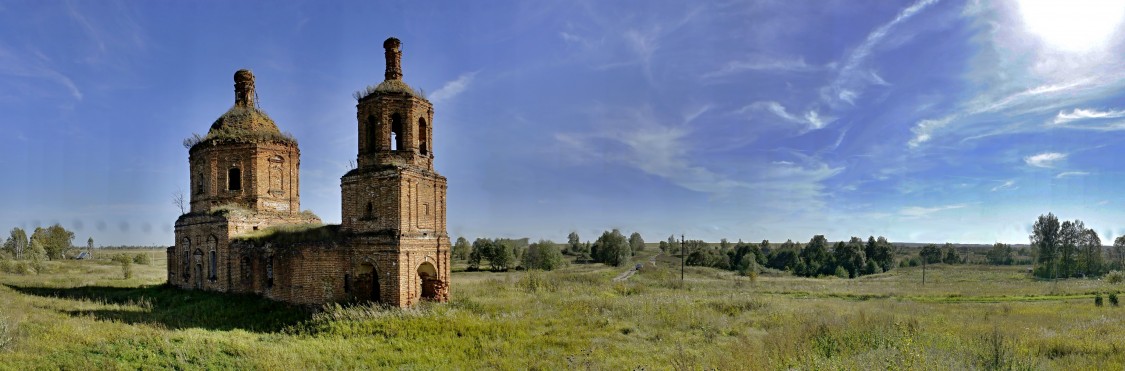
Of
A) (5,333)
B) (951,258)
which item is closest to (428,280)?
(5,333)

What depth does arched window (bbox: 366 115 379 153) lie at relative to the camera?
63.4ft

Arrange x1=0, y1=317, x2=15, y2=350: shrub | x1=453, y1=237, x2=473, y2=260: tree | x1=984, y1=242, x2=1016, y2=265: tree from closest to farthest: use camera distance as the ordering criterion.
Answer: x1=0, y1=317, x2=15, y2=350: shrub < x1=453, y1=237, x2=473, y2=260: tree < x1=984, y1=242, x2=1016, y2=265: tree

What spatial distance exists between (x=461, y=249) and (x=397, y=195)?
7119cm

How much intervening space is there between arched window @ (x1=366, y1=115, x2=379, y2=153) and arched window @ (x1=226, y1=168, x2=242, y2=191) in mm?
10661

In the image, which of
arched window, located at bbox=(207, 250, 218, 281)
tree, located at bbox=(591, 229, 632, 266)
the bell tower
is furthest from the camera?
tree, located at bbox=(591, 229, 632, 266)

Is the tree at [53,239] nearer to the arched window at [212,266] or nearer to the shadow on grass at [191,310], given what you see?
the shadow on grass at [191,310]

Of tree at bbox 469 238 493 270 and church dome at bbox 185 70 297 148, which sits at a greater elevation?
church dome at bbox 185 70 297 148

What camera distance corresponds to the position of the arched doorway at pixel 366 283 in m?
18.2

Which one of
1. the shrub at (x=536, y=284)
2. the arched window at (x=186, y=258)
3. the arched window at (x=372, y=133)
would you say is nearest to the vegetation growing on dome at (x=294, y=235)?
the arched window at (x=372, y=133)

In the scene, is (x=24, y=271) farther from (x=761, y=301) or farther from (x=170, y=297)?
(x=761, y=301)

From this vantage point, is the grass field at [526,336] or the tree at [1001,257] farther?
the tree at [1001,257]

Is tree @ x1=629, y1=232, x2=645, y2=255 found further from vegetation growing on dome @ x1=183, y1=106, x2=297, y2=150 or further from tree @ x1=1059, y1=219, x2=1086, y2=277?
vegetation growing on dome @ x1=183, y1=106, x2=297, y2=150

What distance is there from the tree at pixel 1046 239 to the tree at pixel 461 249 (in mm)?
77970

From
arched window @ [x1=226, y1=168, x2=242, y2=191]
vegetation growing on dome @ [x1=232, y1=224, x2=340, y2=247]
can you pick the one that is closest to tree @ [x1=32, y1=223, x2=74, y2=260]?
arched window @ [x1=226, y1=168, x2=242, y2=191]
